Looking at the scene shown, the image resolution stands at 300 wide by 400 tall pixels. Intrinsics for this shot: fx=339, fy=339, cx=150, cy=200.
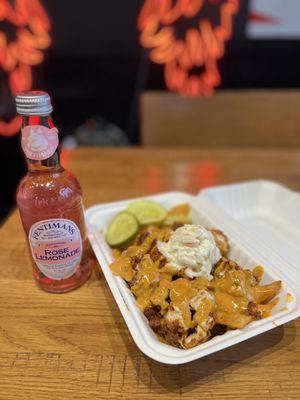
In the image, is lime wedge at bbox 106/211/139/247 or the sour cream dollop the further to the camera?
lime wedge at bbox 106/211/139/247

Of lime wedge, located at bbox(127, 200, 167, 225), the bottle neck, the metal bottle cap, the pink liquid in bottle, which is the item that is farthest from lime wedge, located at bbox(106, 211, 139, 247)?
the metal bottle cap

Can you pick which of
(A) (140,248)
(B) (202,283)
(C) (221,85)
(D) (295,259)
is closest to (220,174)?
(D) (295,259)

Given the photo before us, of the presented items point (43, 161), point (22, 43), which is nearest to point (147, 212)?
point (43, 161)

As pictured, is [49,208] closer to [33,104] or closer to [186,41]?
[33,104]

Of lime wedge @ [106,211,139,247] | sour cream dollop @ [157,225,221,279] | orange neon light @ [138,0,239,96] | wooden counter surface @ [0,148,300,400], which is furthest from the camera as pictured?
orange neon light @ [138,0,239,96]

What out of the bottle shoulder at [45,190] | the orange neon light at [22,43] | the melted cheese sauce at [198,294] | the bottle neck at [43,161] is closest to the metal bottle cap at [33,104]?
the bottle neck at [43,161]

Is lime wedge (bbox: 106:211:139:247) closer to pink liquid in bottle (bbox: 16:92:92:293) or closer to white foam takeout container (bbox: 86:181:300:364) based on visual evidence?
white foam takeout container (bbox: 86:181:300:364)

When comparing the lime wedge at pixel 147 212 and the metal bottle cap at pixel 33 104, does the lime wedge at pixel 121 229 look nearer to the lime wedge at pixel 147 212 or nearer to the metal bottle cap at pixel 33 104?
the lime wedge at pixel 147 212
